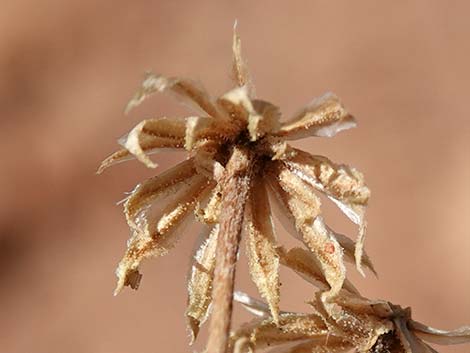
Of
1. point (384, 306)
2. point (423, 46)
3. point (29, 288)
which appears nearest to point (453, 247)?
point (423, 46)

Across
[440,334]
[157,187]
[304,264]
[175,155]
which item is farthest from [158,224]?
[175,155]

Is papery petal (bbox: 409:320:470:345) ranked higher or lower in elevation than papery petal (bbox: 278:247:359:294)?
higher

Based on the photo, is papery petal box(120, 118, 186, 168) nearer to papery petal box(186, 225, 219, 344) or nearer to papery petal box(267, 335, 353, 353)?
papery petal box(186, 225, 219, 344)

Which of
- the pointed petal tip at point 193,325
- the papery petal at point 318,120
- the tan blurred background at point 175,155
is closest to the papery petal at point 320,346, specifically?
the pointed petal tip at point 193,325

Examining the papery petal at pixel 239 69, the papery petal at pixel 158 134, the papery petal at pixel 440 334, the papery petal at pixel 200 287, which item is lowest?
the papery petal at pixel 200 287

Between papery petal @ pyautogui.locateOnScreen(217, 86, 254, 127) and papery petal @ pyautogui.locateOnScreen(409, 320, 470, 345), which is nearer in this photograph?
papery petal @ pyautogui.locateOnScreen(217, 86, 254, 127)

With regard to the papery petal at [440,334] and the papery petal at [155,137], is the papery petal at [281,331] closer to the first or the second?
the papery petal at [440,334]

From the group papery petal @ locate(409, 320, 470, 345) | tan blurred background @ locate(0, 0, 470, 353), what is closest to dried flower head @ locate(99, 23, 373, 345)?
papery petal @ locate(409, 320, 470, 345)

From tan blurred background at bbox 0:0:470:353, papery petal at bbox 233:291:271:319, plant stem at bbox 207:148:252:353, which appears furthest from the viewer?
tan blurred background at bbox 0:0:470:353

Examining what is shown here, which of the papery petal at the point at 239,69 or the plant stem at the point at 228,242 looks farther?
the papery petal at the point at 239,69
